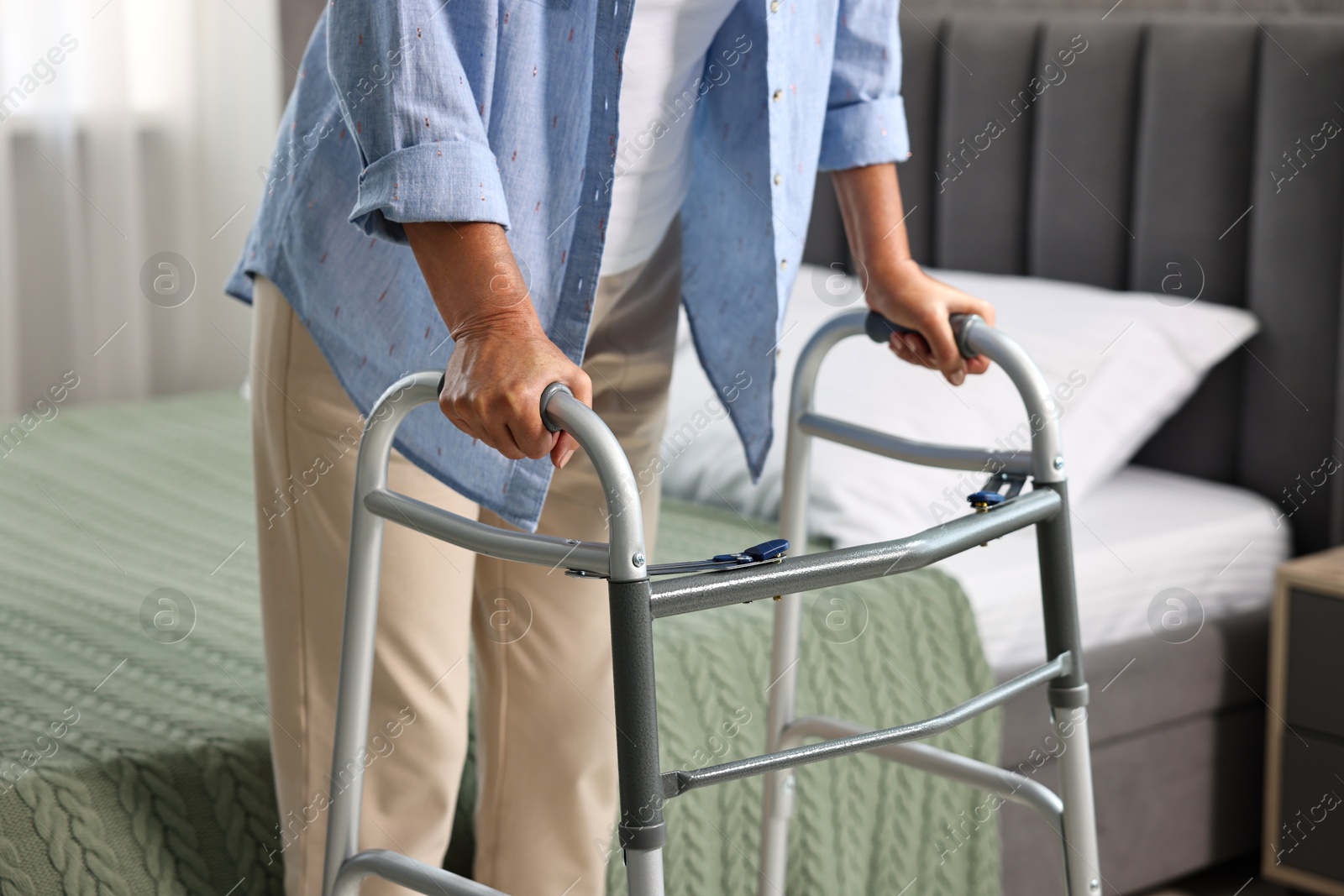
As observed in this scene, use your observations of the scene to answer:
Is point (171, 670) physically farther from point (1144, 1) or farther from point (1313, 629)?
point (1144, 1)

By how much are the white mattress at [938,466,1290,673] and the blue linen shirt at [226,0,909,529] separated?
569 mm

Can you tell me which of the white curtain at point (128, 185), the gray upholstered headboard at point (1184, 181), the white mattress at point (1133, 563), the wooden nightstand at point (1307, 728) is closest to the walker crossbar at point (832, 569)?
the white mattress at point (1133, 563)

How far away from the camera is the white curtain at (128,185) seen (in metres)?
2.68

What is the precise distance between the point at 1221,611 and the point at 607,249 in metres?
1.16

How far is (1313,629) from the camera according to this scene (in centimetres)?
159

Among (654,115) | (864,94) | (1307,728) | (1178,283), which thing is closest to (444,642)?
(654,115)

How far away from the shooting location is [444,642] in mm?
905

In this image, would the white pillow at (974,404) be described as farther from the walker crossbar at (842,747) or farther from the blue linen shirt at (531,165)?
the walker crossbar at (842,747)

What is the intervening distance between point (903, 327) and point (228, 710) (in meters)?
0.63

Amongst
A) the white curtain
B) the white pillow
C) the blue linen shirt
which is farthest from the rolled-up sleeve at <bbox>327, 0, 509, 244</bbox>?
the white curtain

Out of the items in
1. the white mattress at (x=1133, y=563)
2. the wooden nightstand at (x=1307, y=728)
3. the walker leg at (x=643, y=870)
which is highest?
the walker leg at (x=643, y=870)

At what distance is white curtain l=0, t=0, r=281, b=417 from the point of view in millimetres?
2678

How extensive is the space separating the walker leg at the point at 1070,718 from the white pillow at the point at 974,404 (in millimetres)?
677

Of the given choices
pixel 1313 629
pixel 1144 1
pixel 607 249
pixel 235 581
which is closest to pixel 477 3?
pixel 607 249
